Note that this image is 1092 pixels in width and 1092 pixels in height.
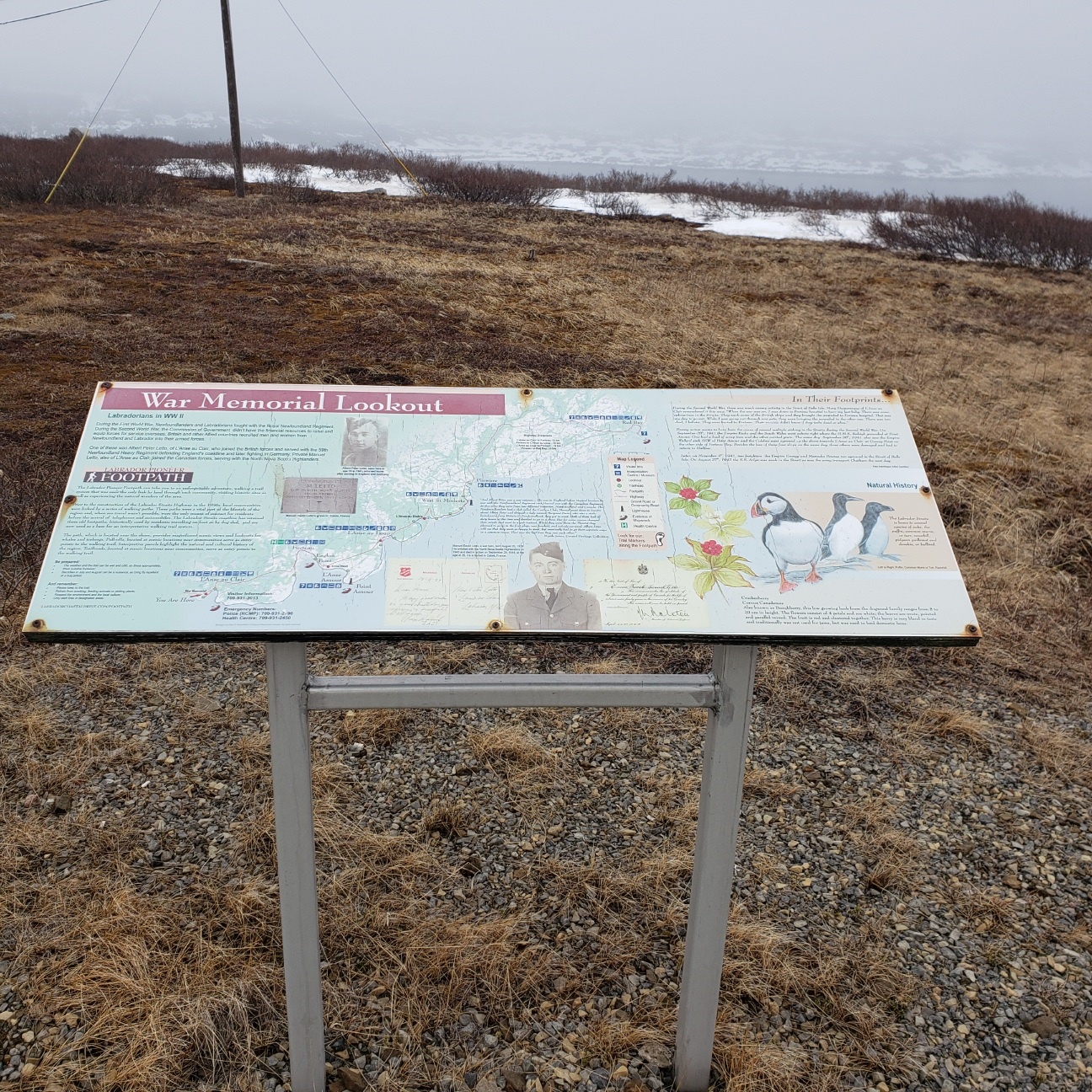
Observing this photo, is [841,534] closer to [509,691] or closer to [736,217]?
[509,691]

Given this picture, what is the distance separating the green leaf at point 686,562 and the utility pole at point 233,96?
54.9 ft

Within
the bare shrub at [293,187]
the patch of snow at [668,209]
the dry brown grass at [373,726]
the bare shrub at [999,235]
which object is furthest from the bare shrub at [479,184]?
the dry brown grass at [373,726]

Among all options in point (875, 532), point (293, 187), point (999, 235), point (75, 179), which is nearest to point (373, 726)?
point (875, 532)

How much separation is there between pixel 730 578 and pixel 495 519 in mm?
443

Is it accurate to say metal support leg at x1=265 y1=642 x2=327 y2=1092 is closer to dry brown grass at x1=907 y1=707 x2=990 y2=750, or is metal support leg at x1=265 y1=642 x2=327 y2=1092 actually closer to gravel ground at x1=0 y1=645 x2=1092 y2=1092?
gravel ground at x1=0 y1=645 x2=1092 y2=1092

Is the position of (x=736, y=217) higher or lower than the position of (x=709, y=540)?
lower

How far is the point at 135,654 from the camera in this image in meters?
3.57

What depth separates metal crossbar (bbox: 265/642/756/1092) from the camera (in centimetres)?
Result: 155

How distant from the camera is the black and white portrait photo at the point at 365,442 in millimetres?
1653

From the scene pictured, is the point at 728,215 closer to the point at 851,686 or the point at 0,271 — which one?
the point at 0,271

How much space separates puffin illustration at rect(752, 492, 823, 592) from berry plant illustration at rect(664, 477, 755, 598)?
0.04 metres

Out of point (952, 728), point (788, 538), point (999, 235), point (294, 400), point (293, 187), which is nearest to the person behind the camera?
point (788, 538)

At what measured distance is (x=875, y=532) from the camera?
5.29 ft

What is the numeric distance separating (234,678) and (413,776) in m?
0.99
